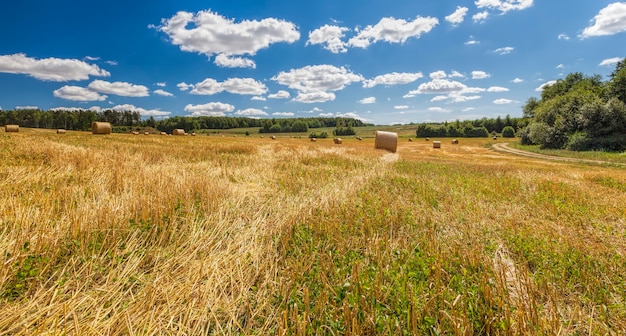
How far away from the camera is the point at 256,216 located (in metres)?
6.11

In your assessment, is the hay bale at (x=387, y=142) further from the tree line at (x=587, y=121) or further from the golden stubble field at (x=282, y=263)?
the tree line at (x=587, y=121)

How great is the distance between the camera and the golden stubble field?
115 inches

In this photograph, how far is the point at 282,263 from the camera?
14.0 ft

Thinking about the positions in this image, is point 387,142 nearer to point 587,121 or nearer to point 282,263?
point 282,263

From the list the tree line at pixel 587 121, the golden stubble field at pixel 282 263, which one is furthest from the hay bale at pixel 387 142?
the tree line at pixel 587 121

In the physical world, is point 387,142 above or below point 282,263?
above

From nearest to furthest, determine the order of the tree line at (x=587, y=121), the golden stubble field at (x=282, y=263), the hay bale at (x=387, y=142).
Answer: the golden stubble field at (x=282, y=263) → the hay bale at (x=387, y=142) → the tree line at (x=587, y=121)

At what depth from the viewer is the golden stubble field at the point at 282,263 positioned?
2.92 meters

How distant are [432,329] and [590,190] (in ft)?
42.2

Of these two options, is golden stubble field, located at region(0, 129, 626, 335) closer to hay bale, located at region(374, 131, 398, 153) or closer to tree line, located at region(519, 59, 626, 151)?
hay bale, located at region(374, 131, 398, 153)

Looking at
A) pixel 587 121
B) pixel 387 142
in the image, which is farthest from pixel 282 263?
pixel 587 121

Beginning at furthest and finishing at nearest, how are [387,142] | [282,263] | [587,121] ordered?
[587,121]
[387,142]
[282,263]

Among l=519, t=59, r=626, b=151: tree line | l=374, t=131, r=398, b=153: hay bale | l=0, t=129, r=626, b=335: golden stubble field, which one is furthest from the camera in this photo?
l=519, t=59, r=626, b=151: tree line

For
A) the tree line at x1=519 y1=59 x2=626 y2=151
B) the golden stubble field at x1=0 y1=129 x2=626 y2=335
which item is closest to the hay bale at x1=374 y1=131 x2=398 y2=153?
the golden stubble field at x1=0 y1=129 x2=626 y2=335
